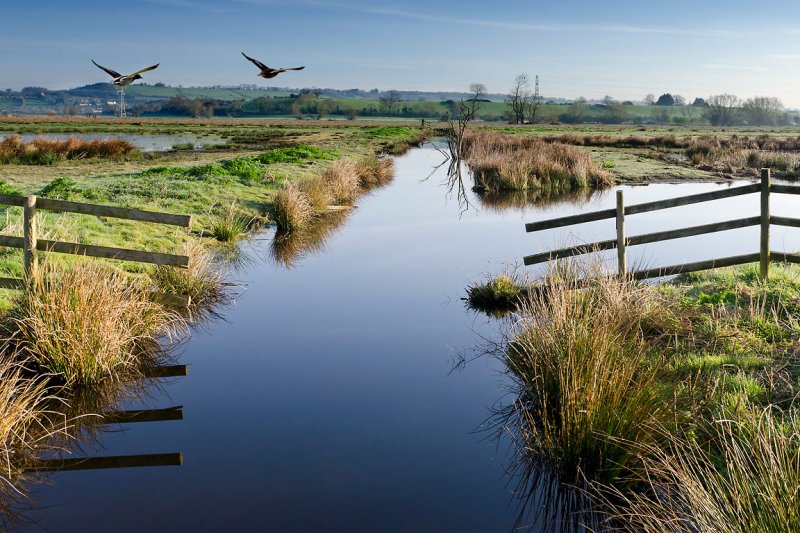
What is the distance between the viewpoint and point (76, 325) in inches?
323

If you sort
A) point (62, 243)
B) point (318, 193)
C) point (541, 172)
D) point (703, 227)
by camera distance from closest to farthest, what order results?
point (62, 243), point (703, 227), point (318, 193), point (541, 172)

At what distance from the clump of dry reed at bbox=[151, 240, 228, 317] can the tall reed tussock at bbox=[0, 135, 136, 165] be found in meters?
26.8

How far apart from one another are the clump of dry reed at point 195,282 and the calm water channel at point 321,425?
1.59 feet

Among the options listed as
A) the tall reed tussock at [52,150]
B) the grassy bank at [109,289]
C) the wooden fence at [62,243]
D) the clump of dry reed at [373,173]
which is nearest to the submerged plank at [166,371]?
the grassy bank at [109,289]

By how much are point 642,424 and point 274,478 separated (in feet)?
10.1

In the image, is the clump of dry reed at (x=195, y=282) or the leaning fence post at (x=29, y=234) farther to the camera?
the clump of dry reed at (x=195, y=282)

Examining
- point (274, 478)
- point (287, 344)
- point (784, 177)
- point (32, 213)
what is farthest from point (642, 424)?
point (784, 177)

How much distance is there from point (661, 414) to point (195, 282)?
8.29 m

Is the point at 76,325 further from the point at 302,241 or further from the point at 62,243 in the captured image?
the point at 302,241

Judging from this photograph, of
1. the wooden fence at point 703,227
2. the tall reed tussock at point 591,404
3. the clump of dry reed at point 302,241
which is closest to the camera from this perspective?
the tall reed tussock at point 591,404

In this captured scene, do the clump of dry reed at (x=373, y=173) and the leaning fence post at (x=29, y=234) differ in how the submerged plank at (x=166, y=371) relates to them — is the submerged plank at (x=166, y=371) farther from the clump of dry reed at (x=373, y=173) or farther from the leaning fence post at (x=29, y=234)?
the clump of dry reed at (x=373, y=173)

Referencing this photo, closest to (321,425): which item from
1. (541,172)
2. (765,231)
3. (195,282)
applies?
(195,282)

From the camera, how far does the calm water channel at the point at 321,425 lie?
603cm

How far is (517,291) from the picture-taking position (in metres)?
12.7
